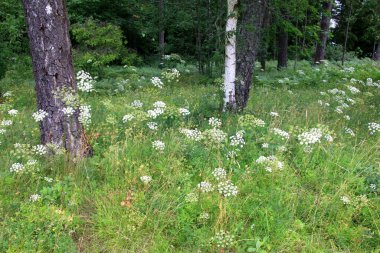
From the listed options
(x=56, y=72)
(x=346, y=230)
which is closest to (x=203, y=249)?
(x=346, y=230)

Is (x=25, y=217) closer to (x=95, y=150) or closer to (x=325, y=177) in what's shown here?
(x=95, y=150)

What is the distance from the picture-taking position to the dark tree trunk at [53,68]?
4.07 meters

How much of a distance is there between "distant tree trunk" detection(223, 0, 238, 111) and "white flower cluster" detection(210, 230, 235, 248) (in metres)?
3.40

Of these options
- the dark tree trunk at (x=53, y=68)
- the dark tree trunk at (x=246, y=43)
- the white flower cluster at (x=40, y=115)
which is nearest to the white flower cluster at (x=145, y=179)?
the dark tree trunk at (x=53, y=68)

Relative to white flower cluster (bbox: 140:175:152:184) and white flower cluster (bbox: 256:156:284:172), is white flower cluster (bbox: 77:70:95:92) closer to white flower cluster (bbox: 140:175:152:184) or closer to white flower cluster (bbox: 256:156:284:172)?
white flower cluster (bbox: 140:175:152:184)

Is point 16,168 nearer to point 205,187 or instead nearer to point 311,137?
point 205,187

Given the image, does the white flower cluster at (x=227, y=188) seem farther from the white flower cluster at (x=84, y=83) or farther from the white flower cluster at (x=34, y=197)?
the white flower cluster at (x=84, y=83)

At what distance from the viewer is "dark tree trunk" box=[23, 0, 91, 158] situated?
13.4 feet

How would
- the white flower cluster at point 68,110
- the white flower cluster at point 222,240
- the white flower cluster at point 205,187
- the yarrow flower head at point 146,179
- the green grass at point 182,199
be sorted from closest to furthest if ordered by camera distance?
1. the white flower cluster at point 222,240
2. the green grass at point 182,199
3. the white flower cluster at point 205,187
4. the yarrow flower head at point 146,179
5. the white flower cluster at point 68,110

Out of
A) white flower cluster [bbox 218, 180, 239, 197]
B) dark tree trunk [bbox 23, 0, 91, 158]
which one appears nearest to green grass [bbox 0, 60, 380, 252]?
white flower cluster [bbox 218, 180, 239, 197]

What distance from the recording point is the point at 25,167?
3670 mm

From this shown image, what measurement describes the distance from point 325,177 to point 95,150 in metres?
3.03

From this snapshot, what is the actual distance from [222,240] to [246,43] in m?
4.24

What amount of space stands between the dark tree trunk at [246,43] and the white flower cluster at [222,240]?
11.6ft
